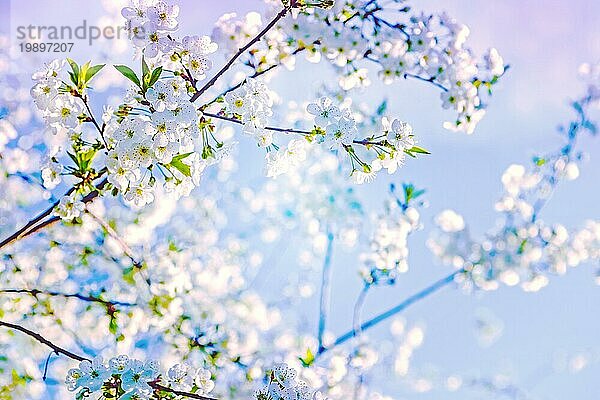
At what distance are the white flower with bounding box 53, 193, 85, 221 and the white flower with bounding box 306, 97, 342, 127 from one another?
23.7 inches

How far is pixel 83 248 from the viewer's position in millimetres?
2791

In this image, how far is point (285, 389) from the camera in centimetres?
159

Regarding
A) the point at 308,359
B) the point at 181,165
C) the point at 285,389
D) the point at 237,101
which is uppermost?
the point at 237,101

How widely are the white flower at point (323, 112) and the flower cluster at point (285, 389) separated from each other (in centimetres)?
Result: 60

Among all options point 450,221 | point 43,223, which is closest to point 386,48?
point 43,223

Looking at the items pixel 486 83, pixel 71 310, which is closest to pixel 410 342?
pixel 71 310

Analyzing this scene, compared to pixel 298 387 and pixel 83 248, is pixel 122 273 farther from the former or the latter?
pixel 298 387

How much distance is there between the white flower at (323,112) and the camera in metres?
1.71

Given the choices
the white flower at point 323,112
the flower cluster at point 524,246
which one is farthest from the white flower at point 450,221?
the white flower at point 323,112

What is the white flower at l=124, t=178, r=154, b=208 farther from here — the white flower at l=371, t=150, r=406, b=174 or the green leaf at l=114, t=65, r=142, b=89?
the white flower at l=371, t=150, r=406, b=174

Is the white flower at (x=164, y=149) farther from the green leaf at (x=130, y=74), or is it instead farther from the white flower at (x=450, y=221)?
the white flower at (x=450, y=221)

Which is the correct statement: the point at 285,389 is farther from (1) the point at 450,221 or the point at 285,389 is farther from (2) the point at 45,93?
(1) the point at 450,221

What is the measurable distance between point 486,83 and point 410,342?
286cm

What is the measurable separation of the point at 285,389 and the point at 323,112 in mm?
670
